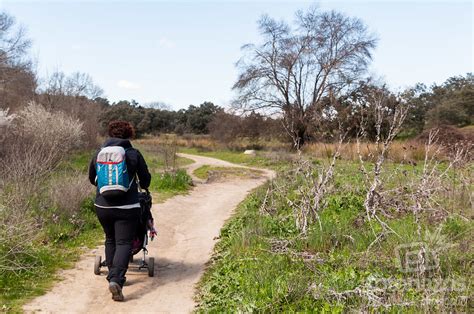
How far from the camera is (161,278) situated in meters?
5.83

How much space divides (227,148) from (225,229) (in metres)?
30.1

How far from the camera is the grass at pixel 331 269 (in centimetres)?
412

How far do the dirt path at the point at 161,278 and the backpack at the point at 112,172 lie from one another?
122 cm

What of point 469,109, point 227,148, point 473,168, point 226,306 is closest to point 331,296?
point 226,306

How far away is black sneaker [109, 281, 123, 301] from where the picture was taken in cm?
481

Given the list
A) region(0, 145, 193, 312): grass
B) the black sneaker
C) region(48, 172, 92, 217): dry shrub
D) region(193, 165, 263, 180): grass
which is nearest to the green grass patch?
region(193, 165, 263, 180): grass

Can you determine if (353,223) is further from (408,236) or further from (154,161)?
(154,161)

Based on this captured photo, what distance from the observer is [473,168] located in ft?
35.1

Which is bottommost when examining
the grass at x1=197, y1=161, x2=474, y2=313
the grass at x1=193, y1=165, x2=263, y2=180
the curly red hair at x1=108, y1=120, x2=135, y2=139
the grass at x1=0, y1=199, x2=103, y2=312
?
the grass at x1=0, y1=199, x2=103, y2=312

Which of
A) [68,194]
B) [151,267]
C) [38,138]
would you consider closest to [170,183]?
[38,138]

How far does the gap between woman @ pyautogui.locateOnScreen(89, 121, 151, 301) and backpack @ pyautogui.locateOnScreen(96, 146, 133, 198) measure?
17mm

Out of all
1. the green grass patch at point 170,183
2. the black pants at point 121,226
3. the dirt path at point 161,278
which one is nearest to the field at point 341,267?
the dirt path at point 161,278

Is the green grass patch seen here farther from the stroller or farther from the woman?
the woman

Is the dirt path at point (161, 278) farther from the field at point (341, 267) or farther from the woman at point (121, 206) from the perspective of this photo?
the woman at point (121, 206)
